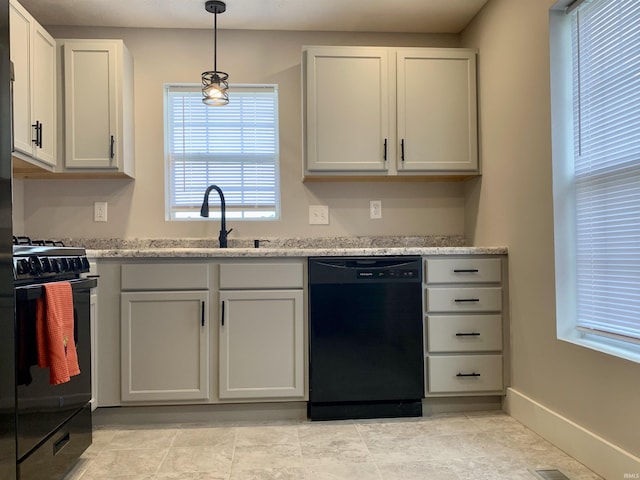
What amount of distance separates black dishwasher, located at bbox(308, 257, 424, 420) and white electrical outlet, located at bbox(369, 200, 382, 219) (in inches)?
27.6

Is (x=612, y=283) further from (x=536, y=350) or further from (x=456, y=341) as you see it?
(x=456, y=341)

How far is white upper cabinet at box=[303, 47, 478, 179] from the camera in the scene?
2854 millimetres

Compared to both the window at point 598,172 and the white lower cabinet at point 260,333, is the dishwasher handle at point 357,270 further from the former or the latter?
Result: the window at point 598,172

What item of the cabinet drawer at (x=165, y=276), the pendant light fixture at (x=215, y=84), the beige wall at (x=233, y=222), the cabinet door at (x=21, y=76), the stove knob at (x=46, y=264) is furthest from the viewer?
the beige wall at (x=233, y=222)

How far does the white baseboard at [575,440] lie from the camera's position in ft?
5.73

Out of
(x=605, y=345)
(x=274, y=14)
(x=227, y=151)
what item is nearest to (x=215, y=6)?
(x=274, y=14)

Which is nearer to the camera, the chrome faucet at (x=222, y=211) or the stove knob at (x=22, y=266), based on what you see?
the stove knob at (x=22, y=266)

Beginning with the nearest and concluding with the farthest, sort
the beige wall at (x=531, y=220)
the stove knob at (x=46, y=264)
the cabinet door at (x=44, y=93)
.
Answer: the stove knob at (x=46, y=264)
the beige wall at (x=531, y=220)
the cabinet door at (x=44, y=93)

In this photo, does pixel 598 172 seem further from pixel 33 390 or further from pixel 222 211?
pixel 33 390

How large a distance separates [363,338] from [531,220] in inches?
40.0

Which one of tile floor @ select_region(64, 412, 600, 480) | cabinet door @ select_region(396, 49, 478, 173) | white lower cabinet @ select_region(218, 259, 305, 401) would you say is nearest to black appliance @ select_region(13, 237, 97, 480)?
tile floor @ select_region(64, 412, 600, 480)

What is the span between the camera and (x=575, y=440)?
2.00 metres

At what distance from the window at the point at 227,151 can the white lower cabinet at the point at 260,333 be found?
73 centimetres

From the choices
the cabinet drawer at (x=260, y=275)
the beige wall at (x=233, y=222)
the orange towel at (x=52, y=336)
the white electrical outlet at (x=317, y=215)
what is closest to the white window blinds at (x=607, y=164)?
the beige wall at (x=233, y=222)
